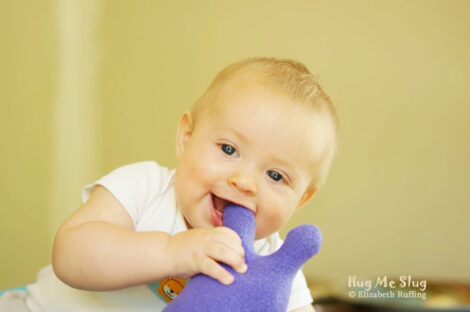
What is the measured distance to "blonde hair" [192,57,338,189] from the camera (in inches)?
27.1

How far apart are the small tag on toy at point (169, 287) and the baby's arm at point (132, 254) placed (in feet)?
0.36

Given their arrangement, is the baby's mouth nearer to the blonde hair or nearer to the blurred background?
the blonde hair

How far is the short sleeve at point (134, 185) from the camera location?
2.22ft

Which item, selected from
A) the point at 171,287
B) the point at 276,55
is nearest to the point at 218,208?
the point at 171,287

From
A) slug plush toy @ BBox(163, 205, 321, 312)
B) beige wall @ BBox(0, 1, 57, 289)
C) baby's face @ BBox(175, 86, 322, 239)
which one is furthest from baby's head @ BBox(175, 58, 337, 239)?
beige wall @ BBox(0, 1, 57, 289)

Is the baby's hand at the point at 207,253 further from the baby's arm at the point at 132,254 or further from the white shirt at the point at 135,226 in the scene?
the white shirt at the point at 135,226

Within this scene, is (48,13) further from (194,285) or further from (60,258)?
(194,285)

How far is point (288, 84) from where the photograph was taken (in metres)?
0.69

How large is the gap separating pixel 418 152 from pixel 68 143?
1267 millimetres

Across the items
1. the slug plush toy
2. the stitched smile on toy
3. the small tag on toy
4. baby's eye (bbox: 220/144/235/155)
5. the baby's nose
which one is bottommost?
the small tag on toy

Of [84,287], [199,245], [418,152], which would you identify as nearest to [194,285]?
[199,245]

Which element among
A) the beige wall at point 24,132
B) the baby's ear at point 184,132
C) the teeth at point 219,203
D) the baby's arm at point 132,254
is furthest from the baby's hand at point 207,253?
the beige wall at point 24,132

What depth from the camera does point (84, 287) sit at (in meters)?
0.58

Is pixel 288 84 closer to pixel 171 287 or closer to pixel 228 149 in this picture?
pixel 228 149
